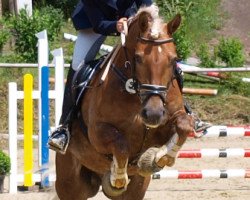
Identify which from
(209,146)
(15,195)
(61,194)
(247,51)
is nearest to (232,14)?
(247,51)

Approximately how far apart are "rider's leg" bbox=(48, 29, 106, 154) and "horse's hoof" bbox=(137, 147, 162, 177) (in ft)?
3.68

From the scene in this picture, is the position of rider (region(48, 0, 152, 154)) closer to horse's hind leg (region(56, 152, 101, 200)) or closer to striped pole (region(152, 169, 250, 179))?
horse's hind leg (region(56, 152, 101, 200))

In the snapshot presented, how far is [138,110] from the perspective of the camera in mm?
5590

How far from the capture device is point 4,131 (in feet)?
41.8

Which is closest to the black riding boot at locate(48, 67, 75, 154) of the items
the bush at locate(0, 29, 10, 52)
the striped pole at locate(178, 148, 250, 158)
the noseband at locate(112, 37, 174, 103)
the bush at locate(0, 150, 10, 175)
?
the noseband at locate(112, 37, 174, 103)

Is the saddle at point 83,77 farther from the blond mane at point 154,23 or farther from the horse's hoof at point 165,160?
the horse's hoof at point 165,160

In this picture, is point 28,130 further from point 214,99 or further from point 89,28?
point 214,99

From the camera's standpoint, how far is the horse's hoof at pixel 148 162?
213 inches

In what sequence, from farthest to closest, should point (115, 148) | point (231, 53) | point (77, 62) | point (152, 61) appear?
point (231, 53) → point (77, 62) → point (115, 148) → point (152, 61)

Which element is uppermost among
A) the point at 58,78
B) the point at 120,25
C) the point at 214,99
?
the point at 120,25

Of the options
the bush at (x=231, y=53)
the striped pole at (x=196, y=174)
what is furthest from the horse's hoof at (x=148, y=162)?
the bush at (x=231, y=53)

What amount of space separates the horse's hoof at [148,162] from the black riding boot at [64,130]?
109cm

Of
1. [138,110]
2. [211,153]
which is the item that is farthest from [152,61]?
[211,153]

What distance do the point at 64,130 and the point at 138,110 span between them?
1086 millimetres
